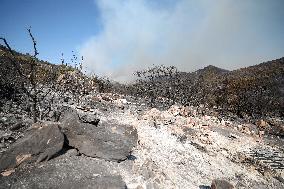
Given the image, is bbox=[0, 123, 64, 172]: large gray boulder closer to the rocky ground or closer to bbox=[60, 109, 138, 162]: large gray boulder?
the rocky ground

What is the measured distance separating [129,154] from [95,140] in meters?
1.16

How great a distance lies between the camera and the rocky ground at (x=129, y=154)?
280 inches

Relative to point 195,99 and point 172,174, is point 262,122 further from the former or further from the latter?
point 172,174

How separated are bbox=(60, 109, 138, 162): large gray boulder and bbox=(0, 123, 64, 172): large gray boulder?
553mm

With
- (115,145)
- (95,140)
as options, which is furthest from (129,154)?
(95,140)

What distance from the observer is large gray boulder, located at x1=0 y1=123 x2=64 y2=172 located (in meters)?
7.12

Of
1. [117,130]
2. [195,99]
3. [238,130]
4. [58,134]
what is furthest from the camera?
[195,99]

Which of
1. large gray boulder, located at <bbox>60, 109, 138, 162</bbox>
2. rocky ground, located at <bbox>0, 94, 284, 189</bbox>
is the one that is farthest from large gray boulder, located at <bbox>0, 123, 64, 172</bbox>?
large gray boulder, located at <bbox>60, 109, 138, 162</bbox>

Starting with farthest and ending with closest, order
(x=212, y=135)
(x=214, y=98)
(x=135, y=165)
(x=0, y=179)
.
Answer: (x=214, y=98), (x=212, y=135), (x=135, y=165), (x=0, y=179)

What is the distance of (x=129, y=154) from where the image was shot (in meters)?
9.03

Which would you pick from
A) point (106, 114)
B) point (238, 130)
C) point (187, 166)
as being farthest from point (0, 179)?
point (238, 130)

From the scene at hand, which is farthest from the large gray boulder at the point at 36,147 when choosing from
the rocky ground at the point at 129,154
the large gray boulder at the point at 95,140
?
the large gray boulder at the point at 95,140

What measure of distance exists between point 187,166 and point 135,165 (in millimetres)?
2484

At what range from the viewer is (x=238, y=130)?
1739 cm
